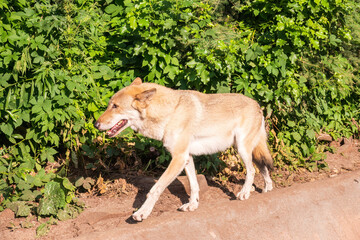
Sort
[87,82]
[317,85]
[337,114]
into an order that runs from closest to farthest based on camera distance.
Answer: [87,82]
[317,85]
[337,114]

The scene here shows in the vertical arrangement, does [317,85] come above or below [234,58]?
below

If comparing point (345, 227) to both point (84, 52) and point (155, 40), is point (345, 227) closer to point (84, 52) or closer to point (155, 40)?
point (155, 40)

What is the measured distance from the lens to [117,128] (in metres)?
5.02

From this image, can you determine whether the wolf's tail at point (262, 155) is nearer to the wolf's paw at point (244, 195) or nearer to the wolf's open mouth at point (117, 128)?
the wolf's paw at point (244, 195)

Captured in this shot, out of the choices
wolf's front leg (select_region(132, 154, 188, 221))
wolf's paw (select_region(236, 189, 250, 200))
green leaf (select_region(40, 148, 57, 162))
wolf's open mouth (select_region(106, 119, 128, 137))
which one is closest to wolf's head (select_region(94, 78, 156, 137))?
wolf's open mouth (select_region(106, 119, 128, 137))

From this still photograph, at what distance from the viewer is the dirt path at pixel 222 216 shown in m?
4.13

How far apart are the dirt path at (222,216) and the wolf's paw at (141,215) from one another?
140 millimetres

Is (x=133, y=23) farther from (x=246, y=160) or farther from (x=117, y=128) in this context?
(x=246, y=160)

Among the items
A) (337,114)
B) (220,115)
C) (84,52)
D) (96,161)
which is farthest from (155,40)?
(337,114)

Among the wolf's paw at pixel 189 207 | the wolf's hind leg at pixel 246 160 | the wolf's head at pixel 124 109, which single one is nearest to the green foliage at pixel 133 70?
the wolf's head at pixel 124 109

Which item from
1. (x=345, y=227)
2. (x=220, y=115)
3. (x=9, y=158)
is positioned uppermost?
(x=220, y=115)

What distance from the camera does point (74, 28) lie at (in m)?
5.71

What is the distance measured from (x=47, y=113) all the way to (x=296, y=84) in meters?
3.92

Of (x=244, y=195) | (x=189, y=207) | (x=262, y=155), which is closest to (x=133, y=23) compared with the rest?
(x=262, y=155)
